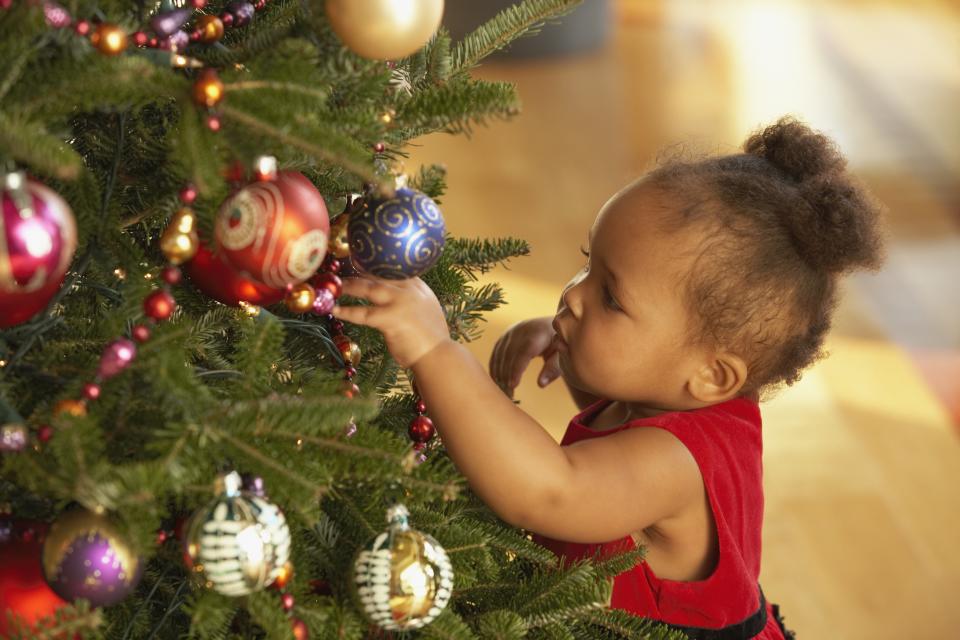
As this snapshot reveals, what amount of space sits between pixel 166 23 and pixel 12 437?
0.24 meters

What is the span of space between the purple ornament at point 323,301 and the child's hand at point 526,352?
0.43 metres

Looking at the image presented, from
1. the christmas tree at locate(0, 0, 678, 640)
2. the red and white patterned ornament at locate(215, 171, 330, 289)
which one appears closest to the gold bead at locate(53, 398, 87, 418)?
the christmas tree at locate(0, 0, 678, 640)

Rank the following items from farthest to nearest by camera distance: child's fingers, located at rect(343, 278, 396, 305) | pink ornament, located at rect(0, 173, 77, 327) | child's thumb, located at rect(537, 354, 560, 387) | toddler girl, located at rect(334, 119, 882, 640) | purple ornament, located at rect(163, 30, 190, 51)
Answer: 1. child's thumb, located at rect(537, 354, 560, 387)
2. toddler girl, located at rect(334, 119, 882, 640)
3. child's fingers, located at rect(343, 278, 396, 305)
4. purple ornament, located at rect(163, 30, 190, 51)
5. pink ornament, located at rect(0, 173, 77, 327)

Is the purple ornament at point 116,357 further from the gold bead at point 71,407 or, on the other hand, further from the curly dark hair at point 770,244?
the curly dark hair at point 770,244

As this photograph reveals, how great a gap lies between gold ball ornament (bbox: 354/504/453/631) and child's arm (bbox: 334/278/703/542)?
0.12 m

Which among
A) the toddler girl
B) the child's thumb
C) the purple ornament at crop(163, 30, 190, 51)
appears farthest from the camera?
the child's thumb

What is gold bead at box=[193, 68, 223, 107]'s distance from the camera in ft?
1.96

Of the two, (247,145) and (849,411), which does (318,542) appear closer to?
(247,145)

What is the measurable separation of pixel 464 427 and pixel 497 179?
2550 millimetres

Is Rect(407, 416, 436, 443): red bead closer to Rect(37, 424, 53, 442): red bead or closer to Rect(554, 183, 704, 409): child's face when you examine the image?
Rect(554, 183, 704, 409): child's face

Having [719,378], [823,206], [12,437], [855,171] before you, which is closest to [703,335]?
[719,378]

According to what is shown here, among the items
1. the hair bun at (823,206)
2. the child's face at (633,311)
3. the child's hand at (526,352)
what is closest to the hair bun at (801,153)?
the hair bun at (823,206)

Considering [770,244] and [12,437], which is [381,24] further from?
[770,244]

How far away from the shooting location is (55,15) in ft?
1.88
